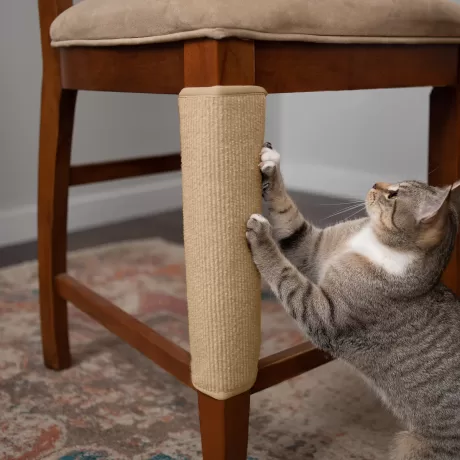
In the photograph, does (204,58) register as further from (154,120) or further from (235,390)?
(154,120)

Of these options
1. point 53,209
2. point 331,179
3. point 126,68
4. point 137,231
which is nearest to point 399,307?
point 126,68

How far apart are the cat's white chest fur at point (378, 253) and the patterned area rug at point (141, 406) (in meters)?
0.31

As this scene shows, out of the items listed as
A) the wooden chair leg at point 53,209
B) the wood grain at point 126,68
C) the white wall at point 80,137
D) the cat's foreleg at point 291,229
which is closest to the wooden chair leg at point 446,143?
the cat's foreleg at point 291,229

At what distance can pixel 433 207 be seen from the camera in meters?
0.75

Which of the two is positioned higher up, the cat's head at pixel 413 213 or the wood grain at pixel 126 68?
the wood grain at pixel 126 68

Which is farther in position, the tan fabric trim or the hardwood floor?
the hardwood floor

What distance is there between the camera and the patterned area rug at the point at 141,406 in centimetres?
91

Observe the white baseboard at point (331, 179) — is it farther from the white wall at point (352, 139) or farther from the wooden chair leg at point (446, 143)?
the wooden chair leg at point (446, 143)

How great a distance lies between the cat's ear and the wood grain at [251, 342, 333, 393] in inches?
10.0

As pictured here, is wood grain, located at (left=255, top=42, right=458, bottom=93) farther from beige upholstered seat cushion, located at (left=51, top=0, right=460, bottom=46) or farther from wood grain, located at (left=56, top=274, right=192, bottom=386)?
wood grain, located at (left=56, top=274, right=192, bottom=386)

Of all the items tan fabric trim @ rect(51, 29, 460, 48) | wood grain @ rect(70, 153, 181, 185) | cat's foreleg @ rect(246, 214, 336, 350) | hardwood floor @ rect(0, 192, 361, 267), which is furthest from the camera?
hardwood floor @ rect(0, 192, 361, 267)

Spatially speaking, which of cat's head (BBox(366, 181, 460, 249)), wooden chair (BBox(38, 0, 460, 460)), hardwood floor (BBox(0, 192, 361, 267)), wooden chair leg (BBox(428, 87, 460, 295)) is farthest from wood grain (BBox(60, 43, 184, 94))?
hardwood floor (BBox(0, 192, 361, 267))

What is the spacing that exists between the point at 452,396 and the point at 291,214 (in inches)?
13.1

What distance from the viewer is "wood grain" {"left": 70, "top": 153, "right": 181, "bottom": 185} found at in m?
1.15
